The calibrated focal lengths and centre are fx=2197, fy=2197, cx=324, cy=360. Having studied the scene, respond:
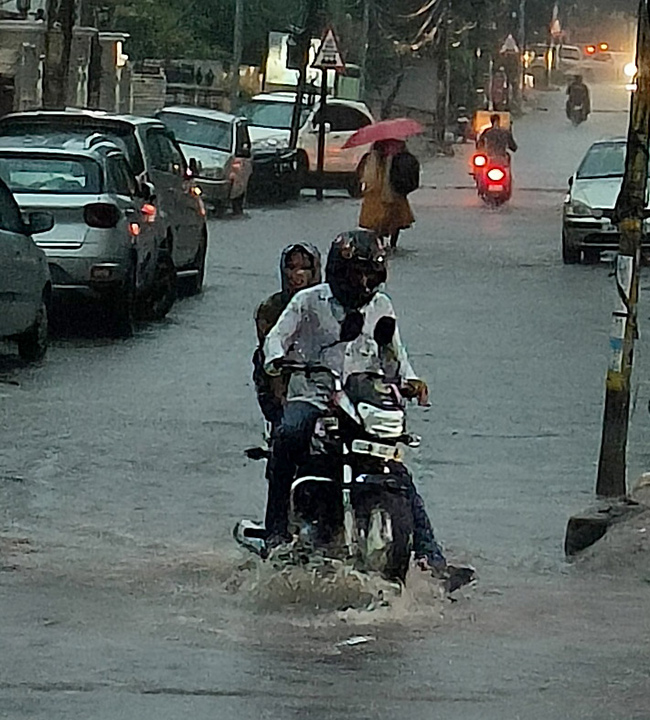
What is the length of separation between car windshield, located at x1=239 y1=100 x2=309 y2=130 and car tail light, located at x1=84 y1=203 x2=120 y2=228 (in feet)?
81.8

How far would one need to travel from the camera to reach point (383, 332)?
8.92m

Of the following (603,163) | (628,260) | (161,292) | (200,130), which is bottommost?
(161,292)

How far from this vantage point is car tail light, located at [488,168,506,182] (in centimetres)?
4003

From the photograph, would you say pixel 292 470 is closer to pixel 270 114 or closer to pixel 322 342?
pixel 322 342

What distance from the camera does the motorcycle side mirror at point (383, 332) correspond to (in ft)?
29.2

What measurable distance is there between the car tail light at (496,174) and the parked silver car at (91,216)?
66.9 feet

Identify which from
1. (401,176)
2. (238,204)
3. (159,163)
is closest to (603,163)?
(401,176)

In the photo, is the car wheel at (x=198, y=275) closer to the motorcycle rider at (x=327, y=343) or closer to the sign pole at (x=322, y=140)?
the motorcycle rider at (x=327, y=343)

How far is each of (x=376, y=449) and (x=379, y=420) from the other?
113 millimetres

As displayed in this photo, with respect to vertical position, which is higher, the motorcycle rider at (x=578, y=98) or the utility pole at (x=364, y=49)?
the utility pole at (x=364, y=49)

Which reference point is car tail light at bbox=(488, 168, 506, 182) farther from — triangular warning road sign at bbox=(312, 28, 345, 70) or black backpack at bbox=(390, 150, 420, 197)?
black backpack at bbox=(390, 150, 420, 197)

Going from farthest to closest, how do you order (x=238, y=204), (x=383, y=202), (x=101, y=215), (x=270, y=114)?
(x=270, y=114) < (x=238, y=204) < (x=383, y=202) < (x=101, y=215)

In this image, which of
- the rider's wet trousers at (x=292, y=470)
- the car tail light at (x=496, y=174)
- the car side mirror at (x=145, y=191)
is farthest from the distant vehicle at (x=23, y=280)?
the car tail light at (x=496, y=174)

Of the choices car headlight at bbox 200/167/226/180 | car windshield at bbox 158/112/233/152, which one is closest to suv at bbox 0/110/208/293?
car headlight at bbox 200/167/226/180
